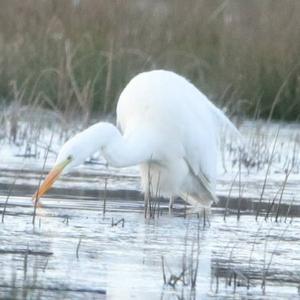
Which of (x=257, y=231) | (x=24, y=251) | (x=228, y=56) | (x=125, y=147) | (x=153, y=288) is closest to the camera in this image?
(x=153, y=288)

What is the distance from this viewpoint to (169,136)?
8375mm

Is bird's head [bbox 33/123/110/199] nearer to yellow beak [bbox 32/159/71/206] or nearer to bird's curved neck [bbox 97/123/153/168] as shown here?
yellow beak [bbox 32/159/71/206]

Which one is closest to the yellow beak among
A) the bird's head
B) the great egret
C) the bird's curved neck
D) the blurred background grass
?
the bird's head

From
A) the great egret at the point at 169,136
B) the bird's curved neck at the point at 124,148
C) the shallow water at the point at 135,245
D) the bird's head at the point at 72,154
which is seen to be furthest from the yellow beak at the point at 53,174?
the great egret at the point at 169,136

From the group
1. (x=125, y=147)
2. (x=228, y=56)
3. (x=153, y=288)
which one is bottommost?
(x=153, y=288)

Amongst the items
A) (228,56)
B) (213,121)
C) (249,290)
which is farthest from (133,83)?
(228,56)

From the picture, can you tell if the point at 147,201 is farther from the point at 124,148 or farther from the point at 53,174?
the point at 53,174

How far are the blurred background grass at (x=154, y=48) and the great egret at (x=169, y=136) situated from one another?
4.19 m

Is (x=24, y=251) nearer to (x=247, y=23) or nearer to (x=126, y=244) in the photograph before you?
(x=126, y=244)

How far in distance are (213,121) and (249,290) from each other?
145 inches

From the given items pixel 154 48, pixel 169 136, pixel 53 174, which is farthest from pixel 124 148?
pixel 154 48

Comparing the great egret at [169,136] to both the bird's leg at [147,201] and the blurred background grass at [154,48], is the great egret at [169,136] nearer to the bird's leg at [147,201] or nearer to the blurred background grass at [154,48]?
the bird's leg at [147,201]

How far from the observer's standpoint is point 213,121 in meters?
8.95

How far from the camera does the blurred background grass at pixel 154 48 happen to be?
44.7 feet
